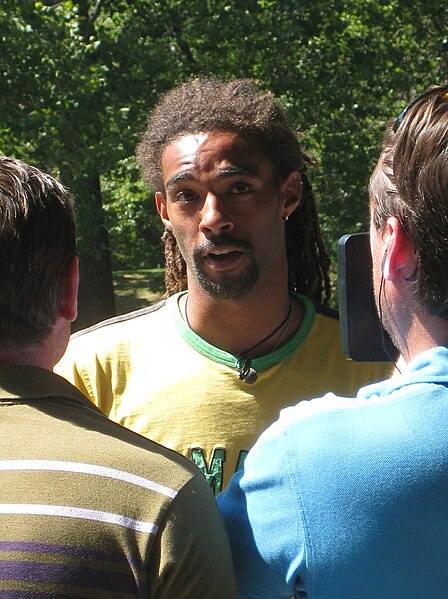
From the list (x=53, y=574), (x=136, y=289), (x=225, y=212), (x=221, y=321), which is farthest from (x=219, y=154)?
(x=136, y=289)

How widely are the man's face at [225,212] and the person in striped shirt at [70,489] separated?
0.97 metres

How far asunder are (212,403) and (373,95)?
890 centimetres

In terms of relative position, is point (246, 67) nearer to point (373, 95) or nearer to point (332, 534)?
point (373, 95)

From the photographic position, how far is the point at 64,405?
4.89ft

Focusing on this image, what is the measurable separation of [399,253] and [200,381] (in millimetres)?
1128

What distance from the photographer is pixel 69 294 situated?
1597 millimetres

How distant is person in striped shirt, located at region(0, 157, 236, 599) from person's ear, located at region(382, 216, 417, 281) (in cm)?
49

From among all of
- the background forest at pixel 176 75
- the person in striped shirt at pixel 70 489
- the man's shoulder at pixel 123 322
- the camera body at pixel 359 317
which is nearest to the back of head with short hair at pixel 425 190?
the camera body at pixel 359 317

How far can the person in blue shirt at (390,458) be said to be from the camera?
48.9 inches

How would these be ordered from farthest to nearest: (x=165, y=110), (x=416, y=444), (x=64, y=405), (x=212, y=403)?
(x=165, y=110), (x=212, y=403), (x=64, y=405), (x=416, y=444)

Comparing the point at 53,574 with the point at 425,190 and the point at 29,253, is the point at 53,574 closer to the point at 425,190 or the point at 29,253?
Answer: the point at 29,253

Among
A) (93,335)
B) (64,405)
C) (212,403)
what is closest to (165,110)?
(93,335)

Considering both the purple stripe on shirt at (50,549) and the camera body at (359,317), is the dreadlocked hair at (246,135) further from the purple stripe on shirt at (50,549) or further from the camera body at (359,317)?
the purple stripe on shirt at (50,549)

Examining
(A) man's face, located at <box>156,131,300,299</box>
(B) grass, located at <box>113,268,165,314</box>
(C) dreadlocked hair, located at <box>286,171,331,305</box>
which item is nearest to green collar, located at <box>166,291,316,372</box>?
(A) man's face, located at <box>156,131,300,299</box>
